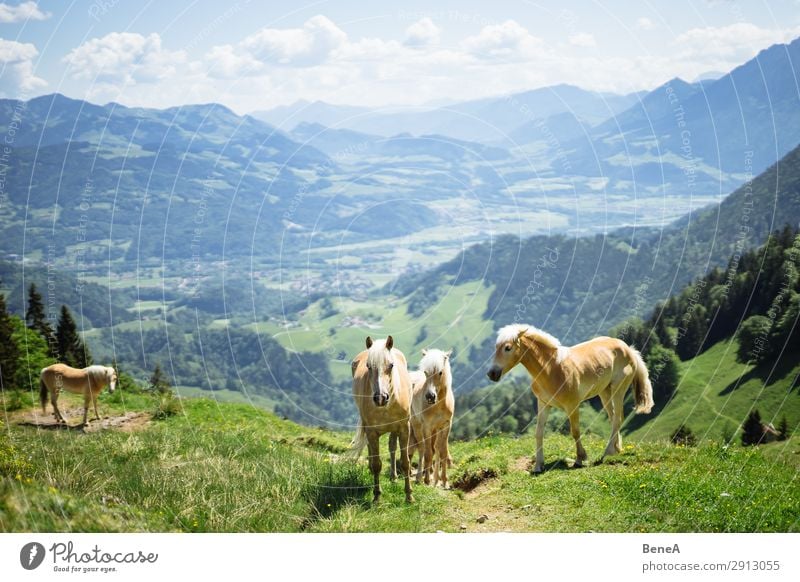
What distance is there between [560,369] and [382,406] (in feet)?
17.1

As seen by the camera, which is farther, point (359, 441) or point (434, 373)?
point (359, 441)

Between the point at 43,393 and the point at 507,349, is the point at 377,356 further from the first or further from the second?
the point at 43,393

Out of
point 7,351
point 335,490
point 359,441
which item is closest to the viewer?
point 335,490

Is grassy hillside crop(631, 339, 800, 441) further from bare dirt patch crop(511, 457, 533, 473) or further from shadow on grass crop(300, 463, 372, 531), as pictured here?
shadow on grass crop(300, 463, 372, 531)

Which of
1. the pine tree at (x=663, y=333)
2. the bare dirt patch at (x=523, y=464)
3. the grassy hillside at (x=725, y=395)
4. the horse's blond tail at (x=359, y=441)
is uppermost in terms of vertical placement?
the horse's blond tail at (x=359, y=441)

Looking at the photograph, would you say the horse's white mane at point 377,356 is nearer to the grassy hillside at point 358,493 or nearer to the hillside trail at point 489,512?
the grassy hillside at point 358,493

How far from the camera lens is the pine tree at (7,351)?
1124 inches

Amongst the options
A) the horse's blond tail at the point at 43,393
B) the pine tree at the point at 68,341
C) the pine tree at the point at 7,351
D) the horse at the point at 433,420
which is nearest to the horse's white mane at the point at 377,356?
the horse at the point at 433,420

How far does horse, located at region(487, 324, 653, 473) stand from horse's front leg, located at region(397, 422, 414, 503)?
2470mm

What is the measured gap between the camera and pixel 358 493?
13.9 meters

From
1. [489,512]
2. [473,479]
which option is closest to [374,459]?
[489,512]

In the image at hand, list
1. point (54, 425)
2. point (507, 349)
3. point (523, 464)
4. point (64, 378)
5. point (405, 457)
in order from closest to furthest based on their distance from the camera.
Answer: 1. point (405, 457)
2. point (507, 349)
3. point (523, 464)
4. point (54, 425)
5. point (64, 378)

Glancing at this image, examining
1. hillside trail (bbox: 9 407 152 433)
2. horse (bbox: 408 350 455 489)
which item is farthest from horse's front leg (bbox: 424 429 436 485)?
hillside trail (bbox: 9 407 152 433)

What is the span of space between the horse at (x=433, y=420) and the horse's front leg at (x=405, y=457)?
1.26 m
